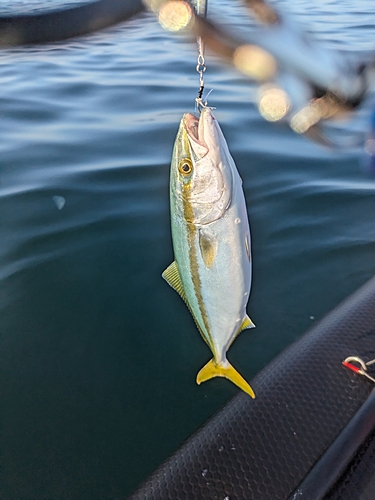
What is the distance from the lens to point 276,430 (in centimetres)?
192

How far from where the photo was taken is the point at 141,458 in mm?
2387

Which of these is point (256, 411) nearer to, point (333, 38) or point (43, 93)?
point (43, 93)

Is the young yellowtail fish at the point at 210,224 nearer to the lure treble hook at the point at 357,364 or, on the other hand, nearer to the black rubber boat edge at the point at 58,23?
the lure treble hook at the point at 357,364

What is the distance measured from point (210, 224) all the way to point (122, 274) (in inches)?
85.8

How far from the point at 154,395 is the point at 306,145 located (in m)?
3.93

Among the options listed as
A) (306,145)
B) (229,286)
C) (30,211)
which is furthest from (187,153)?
(306,145)

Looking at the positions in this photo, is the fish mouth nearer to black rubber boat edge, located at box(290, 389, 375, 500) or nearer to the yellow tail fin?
the yellow tail fin

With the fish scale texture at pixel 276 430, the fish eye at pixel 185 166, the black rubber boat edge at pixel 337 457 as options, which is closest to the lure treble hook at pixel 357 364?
the fish scale texture at pixel 276 430

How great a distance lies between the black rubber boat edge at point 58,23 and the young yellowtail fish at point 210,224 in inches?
444

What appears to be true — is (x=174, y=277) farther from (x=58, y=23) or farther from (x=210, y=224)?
(x=58, y=23)

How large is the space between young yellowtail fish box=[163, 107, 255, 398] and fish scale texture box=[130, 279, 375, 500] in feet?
1.93

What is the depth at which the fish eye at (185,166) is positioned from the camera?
4.90 feet

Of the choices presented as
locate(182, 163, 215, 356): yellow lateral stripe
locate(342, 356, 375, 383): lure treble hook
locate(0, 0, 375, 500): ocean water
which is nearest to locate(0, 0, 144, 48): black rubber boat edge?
locate(0, 0, 375, 500): ocean water

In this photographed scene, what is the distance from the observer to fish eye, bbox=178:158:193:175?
1494mm
